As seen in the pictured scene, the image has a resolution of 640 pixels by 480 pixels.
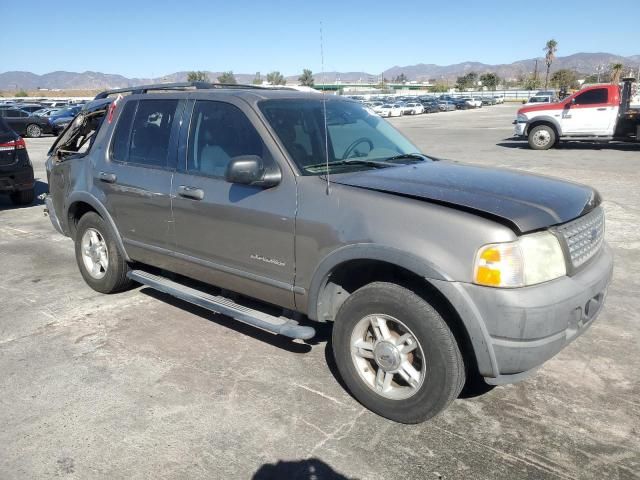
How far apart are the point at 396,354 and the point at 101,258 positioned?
10.8ft

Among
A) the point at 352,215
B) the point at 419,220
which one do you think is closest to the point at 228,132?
the point at 352,215

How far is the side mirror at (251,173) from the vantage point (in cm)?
332

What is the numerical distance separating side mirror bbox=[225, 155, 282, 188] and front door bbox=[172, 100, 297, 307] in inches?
2.1

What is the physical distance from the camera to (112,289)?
5098mm

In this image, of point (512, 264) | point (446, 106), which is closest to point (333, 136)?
point (512, 264)

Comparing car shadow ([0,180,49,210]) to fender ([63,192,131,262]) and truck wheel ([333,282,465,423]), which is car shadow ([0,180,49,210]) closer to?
fender ([63,192,131,262])

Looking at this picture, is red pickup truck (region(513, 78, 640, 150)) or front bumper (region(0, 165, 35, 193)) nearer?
front bumper (region(0, 165, 35, 193))

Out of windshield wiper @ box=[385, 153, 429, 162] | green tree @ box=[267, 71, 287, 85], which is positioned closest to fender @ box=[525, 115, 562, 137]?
green tree @ box=[267, 71, 287, 85]

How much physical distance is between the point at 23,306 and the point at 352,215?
11.5 ft

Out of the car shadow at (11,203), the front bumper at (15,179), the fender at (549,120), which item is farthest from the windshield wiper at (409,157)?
the fender at (549,120)

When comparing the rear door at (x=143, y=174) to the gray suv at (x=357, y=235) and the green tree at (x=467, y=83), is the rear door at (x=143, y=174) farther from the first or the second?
the green tree at (x=467, y=83)

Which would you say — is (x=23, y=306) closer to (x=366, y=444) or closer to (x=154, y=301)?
(x=154, y=301)

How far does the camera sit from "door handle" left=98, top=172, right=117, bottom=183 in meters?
4.66

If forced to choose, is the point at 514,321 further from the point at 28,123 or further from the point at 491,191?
the point at 28,123
